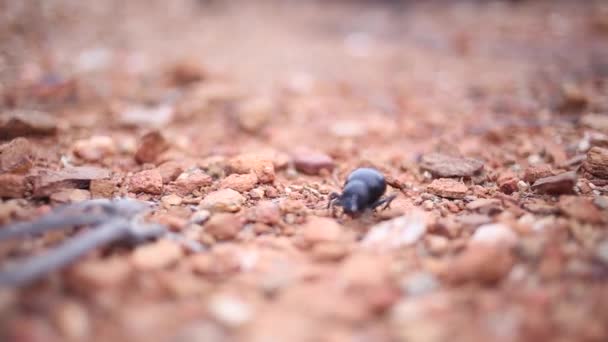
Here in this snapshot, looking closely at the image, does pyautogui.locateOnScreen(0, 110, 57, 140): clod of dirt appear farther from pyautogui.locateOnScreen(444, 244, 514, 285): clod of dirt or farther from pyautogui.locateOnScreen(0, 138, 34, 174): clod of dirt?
pyautogui.locateOnScreen(444, 244, 514, 285): clod of dirt

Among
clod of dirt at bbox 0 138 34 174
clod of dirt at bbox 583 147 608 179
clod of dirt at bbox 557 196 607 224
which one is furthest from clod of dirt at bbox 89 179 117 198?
clod of dirt at bbox 583 147 608 179

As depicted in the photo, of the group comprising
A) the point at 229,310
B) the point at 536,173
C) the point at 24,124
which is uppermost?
the point at 24,124

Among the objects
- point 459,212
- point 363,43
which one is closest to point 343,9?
point 363,43

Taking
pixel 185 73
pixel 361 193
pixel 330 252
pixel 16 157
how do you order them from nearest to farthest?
pixel 330 252 < pixel 361 193 < pixel 16 157 < pixel 185 73

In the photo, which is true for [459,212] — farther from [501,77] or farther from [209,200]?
[501,77]

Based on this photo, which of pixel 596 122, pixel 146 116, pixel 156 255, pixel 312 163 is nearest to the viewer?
pixel 156 255

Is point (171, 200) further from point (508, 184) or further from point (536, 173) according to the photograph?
point (536, 173)

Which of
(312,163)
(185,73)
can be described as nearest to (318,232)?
(312,163)

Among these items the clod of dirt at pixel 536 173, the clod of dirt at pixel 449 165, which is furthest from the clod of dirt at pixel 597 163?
the clod of dirt at pixel 449 165
